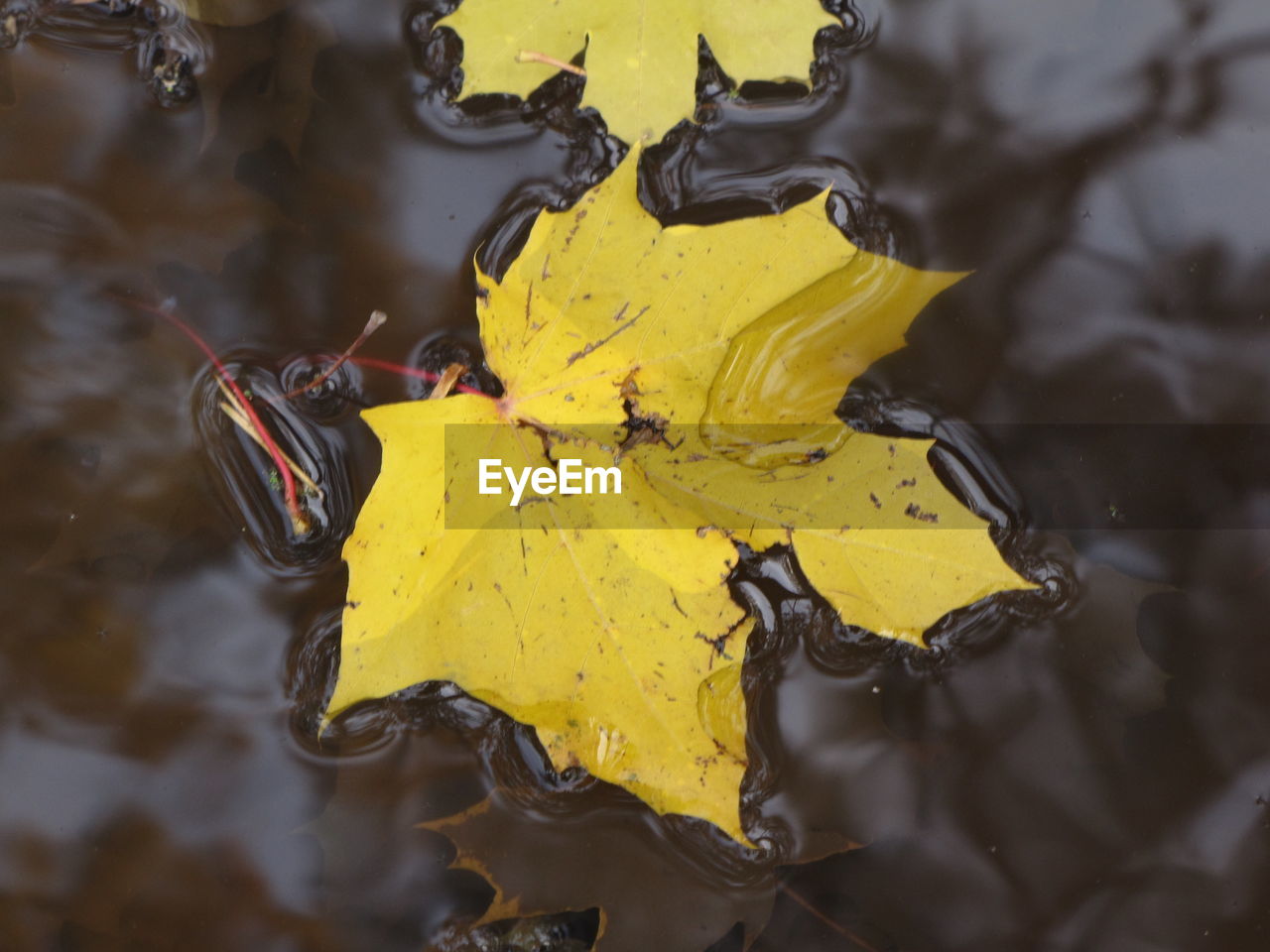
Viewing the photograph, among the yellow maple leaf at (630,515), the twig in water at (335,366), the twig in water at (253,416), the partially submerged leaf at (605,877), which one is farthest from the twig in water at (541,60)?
the partially submerged leaf at (605,877)

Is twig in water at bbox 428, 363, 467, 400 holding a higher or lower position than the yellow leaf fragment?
higher

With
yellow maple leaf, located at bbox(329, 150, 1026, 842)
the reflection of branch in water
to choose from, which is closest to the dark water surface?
the reflection of branch in water

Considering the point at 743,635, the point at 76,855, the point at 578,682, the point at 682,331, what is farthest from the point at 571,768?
the point at 76,855

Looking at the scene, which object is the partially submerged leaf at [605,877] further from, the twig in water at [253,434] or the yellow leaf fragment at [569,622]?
the twig in water at [253,434]

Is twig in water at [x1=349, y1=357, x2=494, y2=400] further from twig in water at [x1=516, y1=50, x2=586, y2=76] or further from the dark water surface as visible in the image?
twig in water at [x1=516, y1=50, x2=586, y2=76]

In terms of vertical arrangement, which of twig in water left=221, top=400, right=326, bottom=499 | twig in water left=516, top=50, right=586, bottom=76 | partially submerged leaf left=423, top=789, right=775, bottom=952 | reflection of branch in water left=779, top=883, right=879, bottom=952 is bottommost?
reflection of branch in water left=779, top=883, right=879, bottom=952

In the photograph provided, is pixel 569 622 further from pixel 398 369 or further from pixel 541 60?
pixel 541 60
